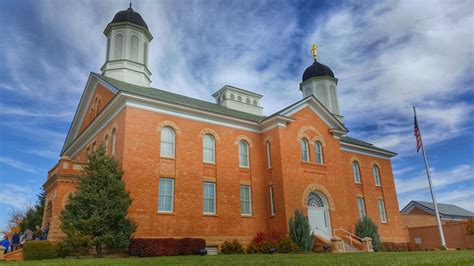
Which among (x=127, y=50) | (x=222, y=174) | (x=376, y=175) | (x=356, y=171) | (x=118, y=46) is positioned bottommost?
(x=222, y=174)

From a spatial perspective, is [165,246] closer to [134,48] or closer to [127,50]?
[127,50]

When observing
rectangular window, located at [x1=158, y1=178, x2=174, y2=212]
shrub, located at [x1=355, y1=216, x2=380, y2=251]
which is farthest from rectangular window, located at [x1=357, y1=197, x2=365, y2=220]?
rectangular window, located at [x1=158, y1=178, x2=174, y2=212]

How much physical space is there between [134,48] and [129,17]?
2845mm

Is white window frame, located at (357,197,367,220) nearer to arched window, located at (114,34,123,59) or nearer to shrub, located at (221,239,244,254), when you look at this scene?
shrub, located at (221,239,244,254)

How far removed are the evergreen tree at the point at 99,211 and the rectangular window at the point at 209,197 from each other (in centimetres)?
538

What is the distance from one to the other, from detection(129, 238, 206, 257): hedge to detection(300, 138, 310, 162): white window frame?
32.5 feet

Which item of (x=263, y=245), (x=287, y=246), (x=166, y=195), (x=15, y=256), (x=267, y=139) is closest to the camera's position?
(x=15, y=256)

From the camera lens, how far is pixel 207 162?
2339 centimetres

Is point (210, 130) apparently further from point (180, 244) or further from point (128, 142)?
point (180, 244)

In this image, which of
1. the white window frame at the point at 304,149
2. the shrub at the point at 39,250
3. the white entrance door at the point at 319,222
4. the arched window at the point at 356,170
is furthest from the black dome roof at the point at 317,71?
the shrub at the point at 39,250

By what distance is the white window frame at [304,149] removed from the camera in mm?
26188

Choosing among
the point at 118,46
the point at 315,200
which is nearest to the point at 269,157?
the point at 315,200

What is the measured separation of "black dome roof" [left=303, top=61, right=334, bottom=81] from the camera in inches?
1532

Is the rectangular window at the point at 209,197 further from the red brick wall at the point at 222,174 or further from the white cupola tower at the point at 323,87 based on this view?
the white cupola tower at the point at 323,87
